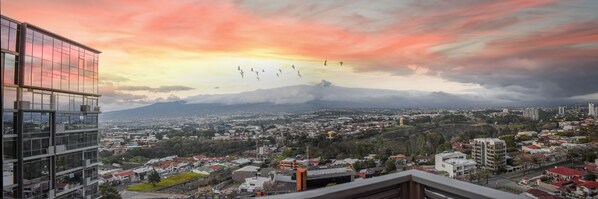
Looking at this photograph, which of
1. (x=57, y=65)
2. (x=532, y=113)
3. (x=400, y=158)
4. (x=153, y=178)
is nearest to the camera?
(x=57, y=65)

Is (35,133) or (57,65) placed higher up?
(57,65)

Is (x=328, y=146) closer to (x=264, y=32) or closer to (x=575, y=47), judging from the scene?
(x=264, y=32)

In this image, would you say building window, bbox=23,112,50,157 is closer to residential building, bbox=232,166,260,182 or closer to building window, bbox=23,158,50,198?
building window, bbox=23,158,50,198

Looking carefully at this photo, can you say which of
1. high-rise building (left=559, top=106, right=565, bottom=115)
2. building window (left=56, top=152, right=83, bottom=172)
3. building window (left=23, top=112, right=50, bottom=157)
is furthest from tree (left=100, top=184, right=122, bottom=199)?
high-rise building (left=559, top=106, right=565, bottom=115)

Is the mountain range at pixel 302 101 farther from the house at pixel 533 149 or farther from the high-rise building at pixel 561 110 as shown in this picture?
the house at pixel 533 149

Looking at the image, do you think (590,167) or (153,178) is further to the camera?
(153,178)

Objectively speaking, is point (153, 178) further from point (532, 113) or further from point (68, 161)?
point (532, 113)

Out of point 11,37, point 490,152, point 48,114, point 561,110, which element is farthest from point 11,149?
point 561,110
